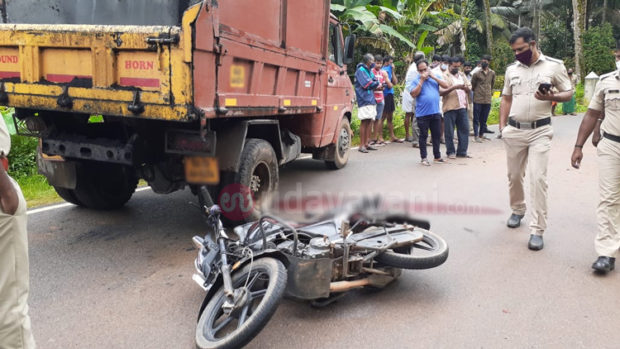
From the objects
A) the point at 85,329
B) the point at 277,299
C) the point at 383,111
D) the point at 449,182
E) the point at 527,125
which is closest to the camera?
the point at 277,299

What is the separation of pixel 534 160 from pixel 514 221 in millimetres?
828

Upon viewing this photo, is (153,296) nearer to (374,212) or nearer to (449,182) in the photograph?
(374,212)

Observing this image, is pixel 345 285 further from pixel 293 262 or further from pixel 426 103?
pixel 426 103

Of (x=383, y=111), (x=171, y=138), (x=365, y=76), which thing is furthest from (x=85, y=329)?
(x=383, y=111)

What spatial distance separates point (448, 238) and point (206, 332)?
106 inches

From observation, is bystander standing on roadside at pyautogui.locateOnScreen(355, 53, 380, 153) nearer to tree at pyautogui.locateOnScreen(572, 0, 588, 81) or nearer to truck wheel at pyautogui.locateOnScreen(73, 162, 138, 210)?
truck wheel at pyautogui.locateOnScreen(73, 162, 138, 210)

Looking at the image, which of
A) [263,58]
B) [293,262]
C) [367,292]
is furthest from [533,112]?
[293,262]

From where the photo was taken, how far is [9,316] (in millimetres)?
2059

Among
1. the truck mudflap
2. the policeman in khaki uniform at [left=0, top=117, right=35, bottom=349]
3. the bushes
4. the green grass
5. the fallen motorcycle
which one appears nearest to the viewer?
the policeman in khaki uniform at [left=0, top=117, right=35, bottom=349]

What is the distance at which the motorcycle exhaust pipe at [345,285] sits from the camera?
301 cm

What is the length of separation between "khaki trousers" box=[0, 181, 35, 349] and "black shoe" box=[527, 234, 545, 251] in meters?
3.81

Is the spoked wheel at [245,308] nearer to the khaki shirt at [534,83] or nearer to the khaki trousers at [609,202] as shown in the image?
the khaki trousers at [609,202]

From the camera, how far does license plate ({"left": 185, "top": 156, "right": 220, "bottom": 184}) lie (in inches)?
170

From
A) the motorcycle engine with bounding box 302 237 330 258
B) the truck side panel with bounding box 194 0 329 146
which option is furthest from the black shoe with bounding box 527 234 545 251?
the truck side panel with bounding box 194 0 329 146
